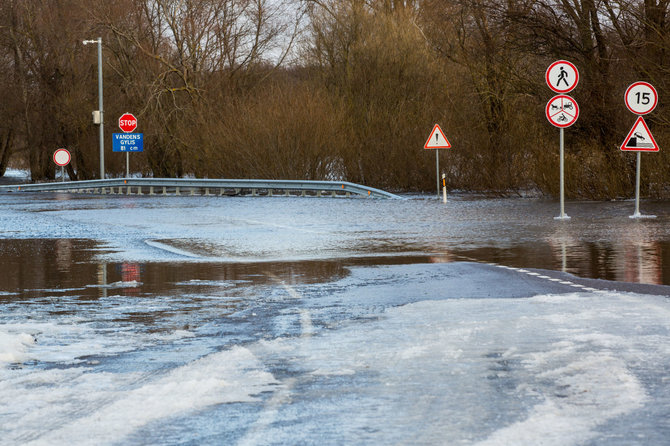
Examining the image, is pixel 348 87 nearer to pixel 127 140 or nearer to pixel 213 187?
pixel 213 187

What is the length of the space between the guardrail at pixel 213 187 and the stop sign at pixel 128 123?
3634 mm

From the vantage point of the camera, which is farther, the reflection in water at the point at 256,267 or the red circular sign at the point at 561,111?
the red circular sign at the point at 561,111

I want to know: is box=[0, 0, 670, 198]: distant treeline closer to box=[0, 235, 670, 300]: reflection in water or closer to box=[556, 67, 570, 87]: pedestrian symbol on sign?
box=[556, 67, 570, 87]: pedestrian symbol on sign

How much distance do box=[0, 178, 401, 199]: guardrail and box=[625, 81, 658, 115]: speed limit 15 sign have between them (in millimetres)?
12305

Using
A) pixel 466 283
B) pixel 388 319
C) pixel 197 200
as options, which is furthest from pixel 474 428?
pixel 197 200

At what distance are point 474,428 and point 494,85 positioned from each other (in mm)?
33277

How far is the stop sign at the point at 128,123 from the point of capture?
4962 cm

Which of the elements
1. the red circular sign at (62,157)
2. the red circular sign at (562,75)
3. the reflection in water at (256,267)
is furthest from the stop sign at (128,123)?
the reflection in water at (256,267)

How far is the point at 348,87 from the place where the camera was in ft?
147

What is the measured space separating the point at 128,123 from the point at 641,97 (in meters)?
31.1

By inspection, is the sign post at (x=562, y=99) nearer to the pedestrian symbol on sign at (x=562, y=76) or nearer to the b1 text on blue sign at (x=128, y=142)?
the pedestrian symbol on sign at (x=562, y=76)

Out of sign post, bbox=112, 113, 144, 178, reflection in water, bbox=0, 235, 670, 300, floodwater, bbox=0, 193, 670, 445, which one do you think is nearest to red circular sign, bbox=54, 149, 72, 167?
sign post, bbox=112, 113, 144, 178

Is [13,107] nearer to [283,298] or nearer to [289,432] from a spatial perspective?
[283,298]

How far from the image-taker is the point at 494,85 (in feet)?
125
